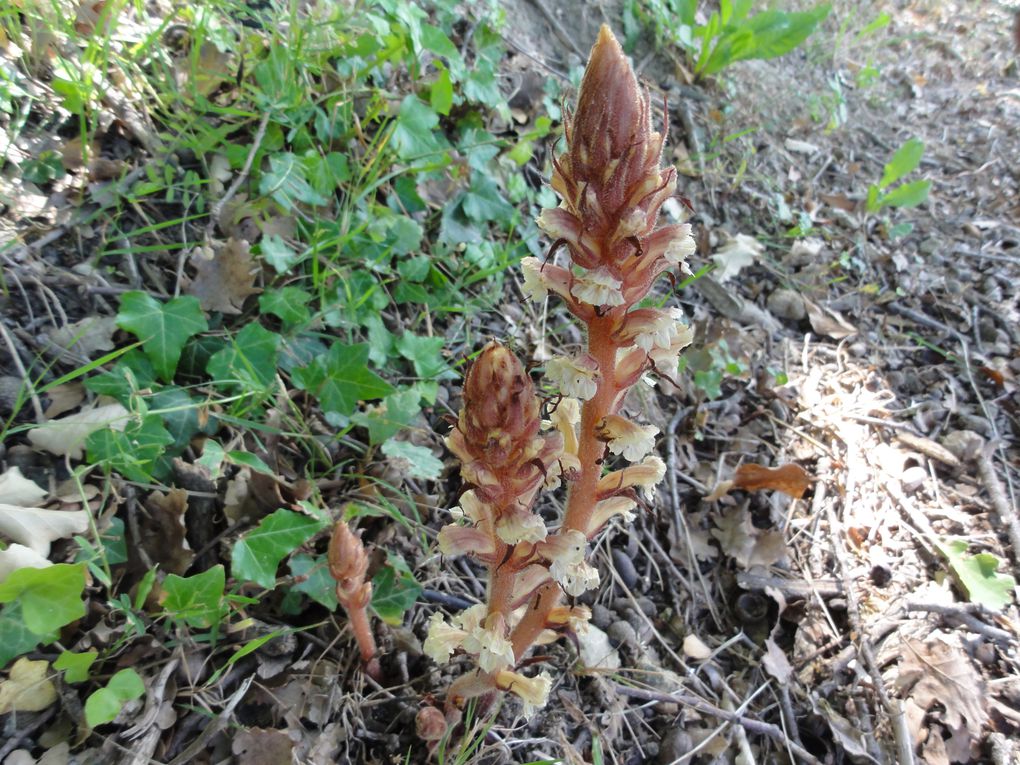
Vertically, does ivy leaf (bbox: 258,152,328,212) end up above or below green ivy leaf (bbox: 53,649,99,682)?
above

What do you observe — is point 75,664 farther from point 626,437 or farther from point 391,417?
point 626,437

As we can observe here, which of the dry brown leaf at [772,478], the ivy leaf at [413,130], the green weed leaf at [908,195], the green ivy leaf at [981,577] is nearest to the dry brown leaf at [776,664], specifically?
the dry brown leaf at [772,478]

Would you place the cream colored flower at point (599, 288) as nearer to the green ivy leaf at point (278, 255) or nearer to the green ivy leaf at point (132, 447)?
the green ivy leaf at point (132, 447)

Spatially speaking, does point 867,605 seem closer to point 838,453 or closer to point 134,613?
point 838,453

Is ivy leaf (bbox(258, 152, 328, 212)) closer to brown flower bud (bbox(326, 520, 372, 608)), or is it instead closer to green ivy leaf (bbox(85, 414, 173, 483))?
green ivy leaf (bbox(85, 414, 173, 483))

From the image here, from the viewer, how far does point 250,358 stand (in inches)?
87.1

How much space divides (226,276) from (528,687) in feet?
5.60

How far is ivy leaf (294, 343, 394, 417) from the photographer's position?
7.30 ft

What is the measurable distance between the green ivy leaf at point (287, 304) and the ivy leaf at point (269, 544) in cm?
74

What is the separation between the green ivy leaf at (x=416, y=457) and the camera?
84.6 inches

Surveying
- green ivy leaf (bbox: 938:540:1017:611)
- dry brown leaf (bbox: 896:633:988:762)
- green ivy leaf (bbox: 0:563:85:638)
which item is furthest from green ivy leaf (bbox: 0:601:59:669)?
green ivy leaf (bbox: 938:540:1017:611)

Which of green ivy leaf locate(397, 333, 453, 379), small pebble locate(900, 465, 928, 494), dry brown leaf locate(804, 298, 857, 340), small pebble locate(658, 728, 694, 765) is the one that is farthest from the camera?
dry brown leaf locate(804, 298, 857, 340)

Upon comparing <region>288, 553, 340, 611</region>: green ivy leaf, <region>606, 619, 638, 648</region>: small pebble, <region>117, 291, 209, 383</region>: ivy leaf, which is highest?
<region>117, 291, 209, 383</region>: ivy leaf

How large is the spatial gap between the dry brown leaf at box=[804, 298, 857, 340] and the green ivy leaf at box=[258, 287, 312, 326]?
2596 millimetres
